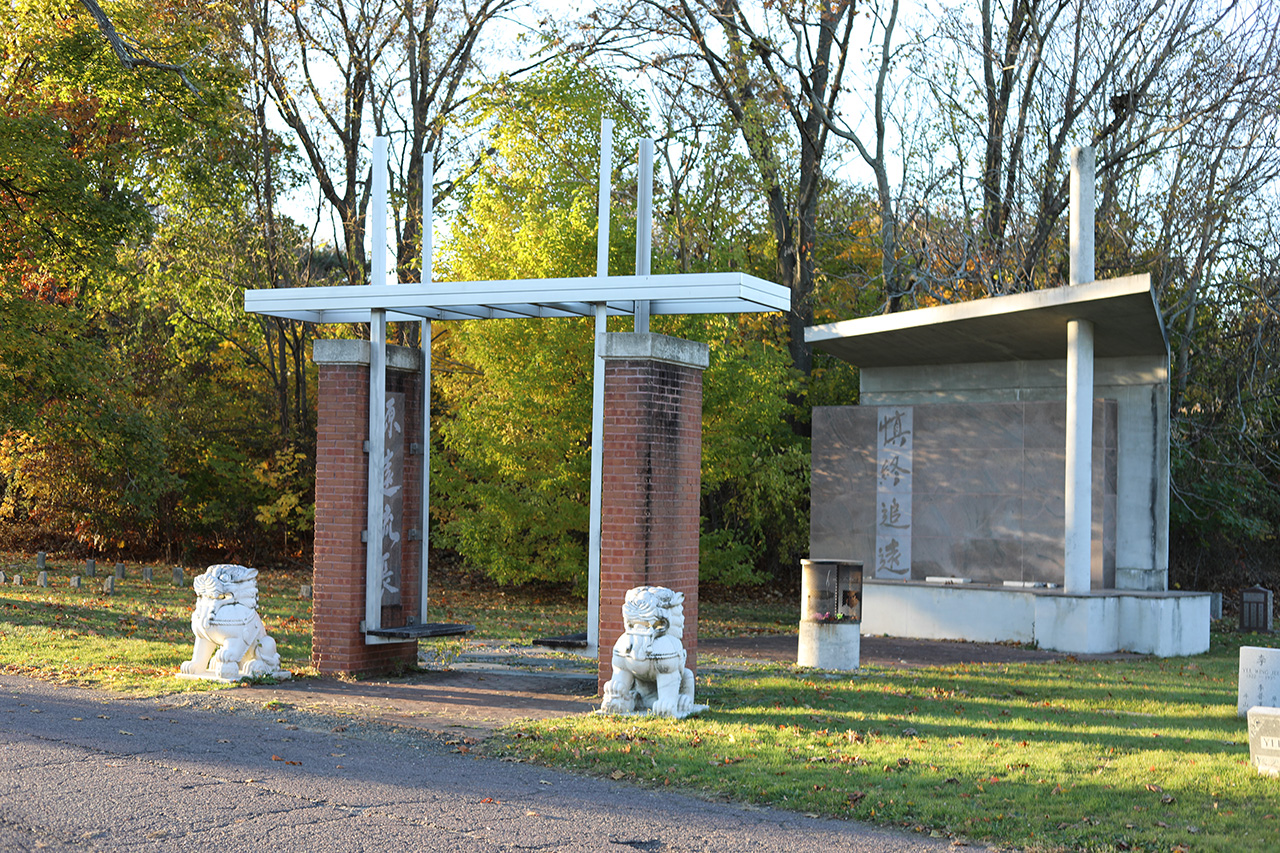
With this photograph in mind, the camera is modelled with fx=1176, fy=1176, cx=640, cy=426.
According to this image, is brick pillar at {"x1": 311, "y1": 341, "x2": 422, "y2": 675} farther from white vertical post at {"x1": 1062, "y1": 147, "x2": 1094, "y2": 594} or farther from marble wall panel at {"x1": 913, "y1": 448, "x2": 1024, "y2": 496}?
marble wall panel at {"x1": 913, "y1": 448, "x2": 1024, "y2": 496}

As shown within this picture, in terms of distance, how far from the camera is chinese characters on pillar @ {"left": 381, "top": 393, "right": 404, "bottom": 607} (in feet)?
40.2

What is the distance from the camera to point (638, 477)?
1077 cm

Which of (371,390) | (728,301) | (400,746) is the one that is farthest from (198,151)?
(400,746)

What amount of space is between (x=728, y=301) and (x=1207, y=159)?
15778 mm

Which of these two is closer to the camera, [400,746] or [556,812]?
[556,812]

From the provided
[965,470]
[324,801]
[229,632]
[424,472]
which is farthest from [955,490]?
[324,801]

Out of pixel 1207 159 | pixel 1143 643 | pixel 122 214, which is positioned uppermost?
pixel 1207 159

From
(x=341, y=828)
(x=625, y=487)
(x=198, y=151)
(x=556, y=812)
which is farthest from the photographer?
(x=198, y=151)

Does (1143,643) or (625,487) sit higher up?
(625,487)

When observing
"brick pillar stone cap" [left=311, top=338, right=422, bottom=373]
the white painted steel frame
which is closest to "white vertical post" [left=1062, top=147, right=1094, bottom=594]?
the white painted steel frame

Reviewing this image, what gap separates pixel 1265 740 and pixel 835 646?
6.05 m

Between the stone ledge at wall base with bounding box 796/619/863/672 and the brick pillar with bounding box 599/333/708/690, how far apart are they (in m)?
3.06

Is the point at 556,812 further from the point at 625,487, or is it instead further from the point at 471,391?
the point at 471,391

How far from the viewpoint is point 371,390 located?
40.0ft
